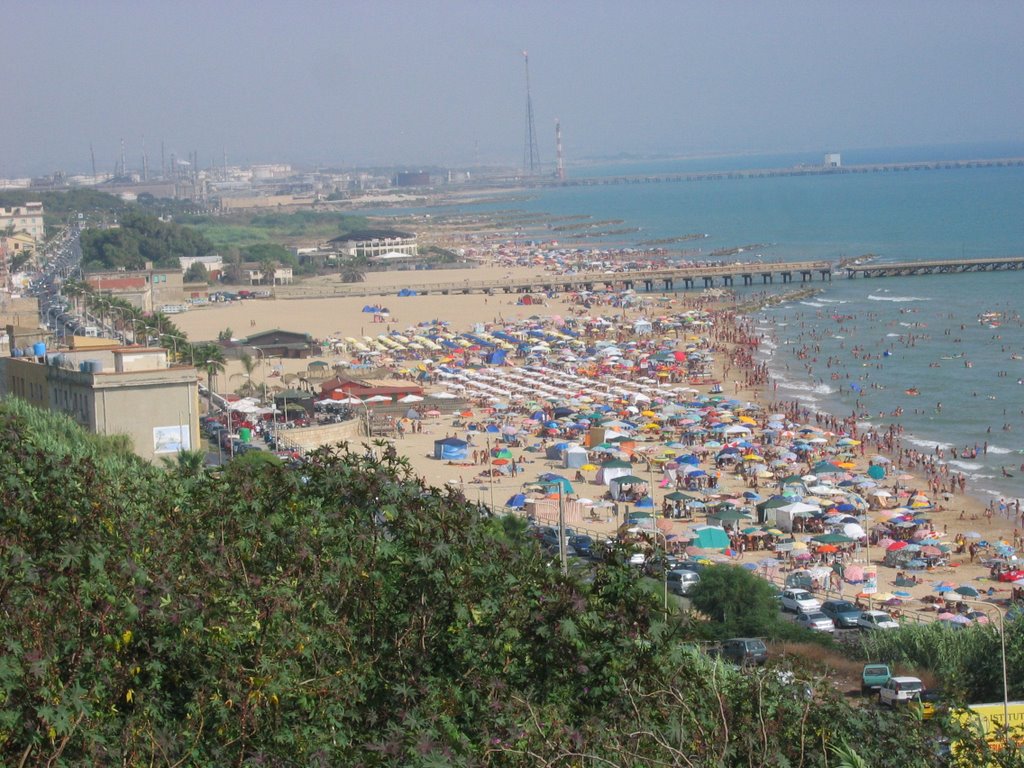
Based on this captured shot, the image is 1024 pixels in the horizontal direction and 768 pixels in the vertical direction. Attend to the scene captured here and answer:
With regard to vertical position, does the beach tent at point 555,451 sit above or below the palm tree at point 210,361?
below

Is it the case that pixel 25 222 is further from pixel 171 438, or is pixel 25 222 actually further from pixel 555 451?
pixel 171 438

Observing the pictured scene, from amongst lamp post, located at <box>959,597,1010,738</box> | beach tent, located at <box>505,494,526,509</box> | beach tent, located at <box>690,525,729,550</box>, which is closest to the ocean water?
beach tent, located at <box>690,525,729,550</box>

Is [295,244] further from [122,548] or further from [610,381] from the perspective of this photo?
[122,548]

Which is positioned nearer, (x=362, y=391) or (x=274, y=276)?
(x=362, y=391)

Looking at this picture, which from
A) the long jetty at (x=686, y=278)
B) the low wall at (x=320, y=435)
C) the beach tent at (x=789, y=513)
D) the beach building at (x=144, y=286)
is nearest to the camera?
the beach tent at (x=789, y=513)

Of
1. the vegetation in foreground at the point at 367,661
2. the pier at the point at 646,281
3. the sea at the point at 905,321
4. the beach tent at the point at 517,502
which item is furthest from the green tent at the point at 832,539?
the pier at the point at 646,281

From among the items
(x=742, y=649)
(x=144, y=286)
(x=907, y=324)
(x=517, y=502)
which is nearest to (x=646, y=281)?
(x=907, y=324)

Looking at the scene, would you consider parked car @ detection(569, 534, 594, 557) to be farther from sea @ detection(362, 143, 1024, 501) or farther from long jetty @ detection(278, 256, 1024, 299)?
long jetty @ detection(278, 256, 1024, 299)

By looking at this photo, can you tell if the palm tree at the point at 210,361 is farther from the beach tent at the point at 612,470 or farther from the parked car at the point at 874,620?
the parked car at the point at 874,620
